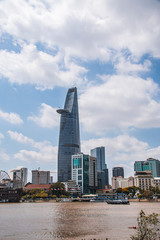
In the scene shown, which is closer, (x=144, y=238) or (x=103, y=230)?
(x=144, y=238)

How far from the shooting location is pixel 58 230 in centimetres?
5488

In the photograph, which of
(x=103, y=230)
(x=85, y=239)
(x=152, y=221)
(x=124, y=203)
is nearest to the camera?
(x=152, y=221)

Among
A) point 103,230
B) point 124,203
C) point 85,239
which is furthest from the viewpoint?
point 124,203

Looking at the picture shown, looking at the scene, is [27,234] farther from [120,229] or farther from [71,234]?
→ [120,229]

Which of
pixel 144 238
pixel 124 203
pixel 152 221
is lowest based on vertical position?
pixel 124 203

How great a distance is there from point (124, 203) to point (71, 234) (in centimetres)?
12987

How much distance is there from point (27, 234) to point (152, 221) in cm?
2840

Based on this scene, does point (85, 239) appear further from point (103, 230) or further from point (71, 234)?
point (103, 230)

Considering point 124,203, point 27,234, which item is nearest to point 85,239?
point 27,234

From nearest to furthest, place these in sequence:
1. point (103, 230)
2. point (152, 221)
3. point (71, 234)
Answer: point (152, 221), point (71, 234), point (103, 230)

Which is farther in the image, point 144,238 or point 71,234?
point 71,234

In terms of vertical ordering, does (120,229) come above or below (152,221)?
below

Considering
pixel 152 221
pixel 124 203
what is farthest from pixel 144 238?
pixel 124 203

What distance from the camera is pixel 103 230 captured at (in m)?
54.0
